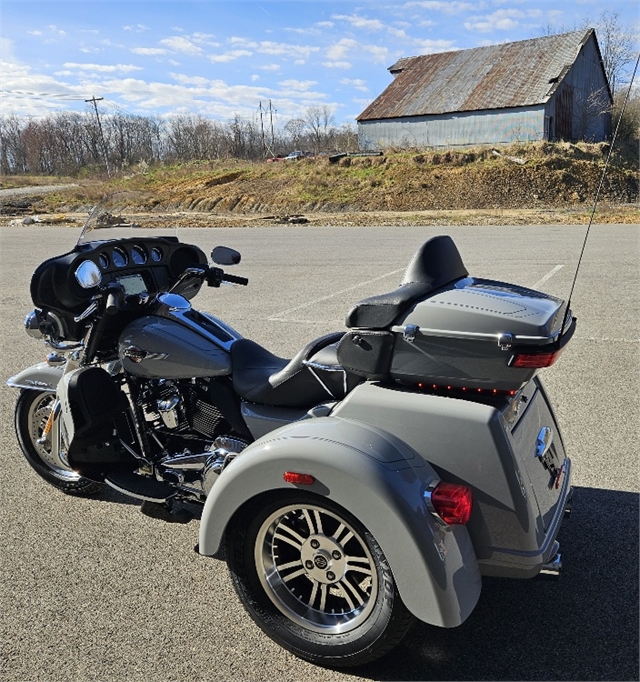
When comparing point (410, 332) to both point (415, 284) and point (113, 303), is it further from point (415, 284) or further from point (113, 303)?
point (113, 303)

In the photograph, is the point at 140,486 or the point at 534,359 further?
the point at 140,486

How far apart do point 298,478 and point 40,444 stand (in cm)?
236

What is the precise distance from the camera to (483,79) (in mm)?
43875

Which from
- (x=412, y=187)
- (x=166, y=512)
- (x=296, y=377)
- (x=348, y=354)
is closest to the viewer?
(x=348, y=354)

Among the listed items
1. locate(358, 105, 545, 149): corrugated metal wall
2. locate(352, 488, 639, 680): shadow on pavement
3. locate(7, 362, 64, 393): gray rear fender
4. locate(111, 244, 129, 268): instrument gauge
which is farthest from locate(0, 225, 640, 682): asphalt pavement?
locate(358, 105, 545, 149): corrugated metal wall

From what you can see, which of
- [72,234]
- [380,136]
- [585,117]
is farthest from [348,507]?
[585,117]

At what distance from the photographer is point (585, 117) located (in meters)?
45.1

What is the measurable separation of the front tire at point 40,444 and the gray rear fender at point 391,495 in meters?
2.00

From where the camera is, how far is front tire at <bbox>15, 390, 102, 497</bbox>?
4.21m

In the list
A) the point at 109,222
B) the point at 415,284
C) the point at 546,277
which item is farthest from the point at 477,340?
the point at 546,277

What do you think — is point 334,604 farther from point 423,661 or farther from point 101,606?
point 101,606

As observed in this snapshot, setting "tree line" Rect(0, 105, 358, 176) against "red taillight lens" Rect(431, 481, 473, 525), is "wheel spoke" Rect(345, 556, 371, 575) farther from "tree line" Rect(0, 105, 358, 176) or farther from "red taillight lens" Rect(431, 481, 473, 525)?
"tree line" Rect(0, 105, 358, 176)

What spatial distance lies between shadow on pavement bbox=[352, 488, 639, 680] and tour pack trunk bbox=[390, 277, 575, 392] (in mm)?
1077

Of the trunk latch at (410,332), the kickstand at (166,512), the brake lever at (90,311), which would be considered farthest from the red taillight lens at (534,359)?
the brake lever at (90,311)
